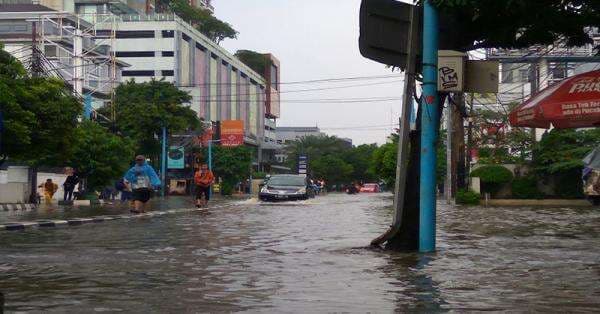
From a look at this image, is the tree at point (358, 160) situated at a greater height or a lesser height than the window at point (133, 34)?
lesser

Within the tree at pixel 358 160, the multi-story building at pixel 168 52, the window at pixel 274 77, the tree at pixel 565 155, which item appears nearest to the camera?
the tree at pixel 565 155

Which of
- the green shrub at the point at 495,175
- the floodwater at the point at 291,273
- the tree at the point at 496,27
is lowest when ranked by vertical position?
the floodwater at the point at 291,273

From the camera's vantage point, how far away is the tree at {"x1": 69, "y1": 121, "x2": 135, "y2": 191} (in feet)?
115

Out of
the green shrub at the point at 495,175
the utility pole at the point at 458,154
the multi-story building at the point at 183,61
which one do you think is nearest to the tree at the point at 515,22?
the utility pole at the point at 458,154

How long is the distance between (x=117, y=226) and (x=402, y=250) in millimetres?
8178

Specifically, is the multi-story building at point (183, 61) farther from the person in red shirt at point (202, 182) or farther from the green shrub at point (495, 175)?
the person in red shirt at point (202, 182)

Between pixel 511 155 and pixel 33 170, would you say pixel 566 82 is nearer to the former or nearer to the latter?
pixel 33 170

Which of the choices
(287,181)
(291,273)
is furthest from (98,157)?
(291,273)

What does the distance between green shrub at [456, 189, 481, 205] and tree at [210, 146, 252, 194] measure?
44.2m

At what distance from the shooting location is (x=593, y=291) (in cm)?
694

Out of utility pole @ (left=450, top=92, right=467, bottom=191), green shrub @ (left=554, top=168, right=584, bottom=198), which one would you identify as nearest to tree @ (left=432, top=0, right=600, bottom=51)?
utility pole @ (left=450, top=92, right=467, bottom=191)

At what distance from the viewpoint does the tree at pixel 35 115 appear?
77.3 feet

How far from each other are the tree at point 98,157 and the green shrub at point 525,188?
18.8 m

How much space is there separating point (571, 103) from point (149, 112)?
49.9 metres
